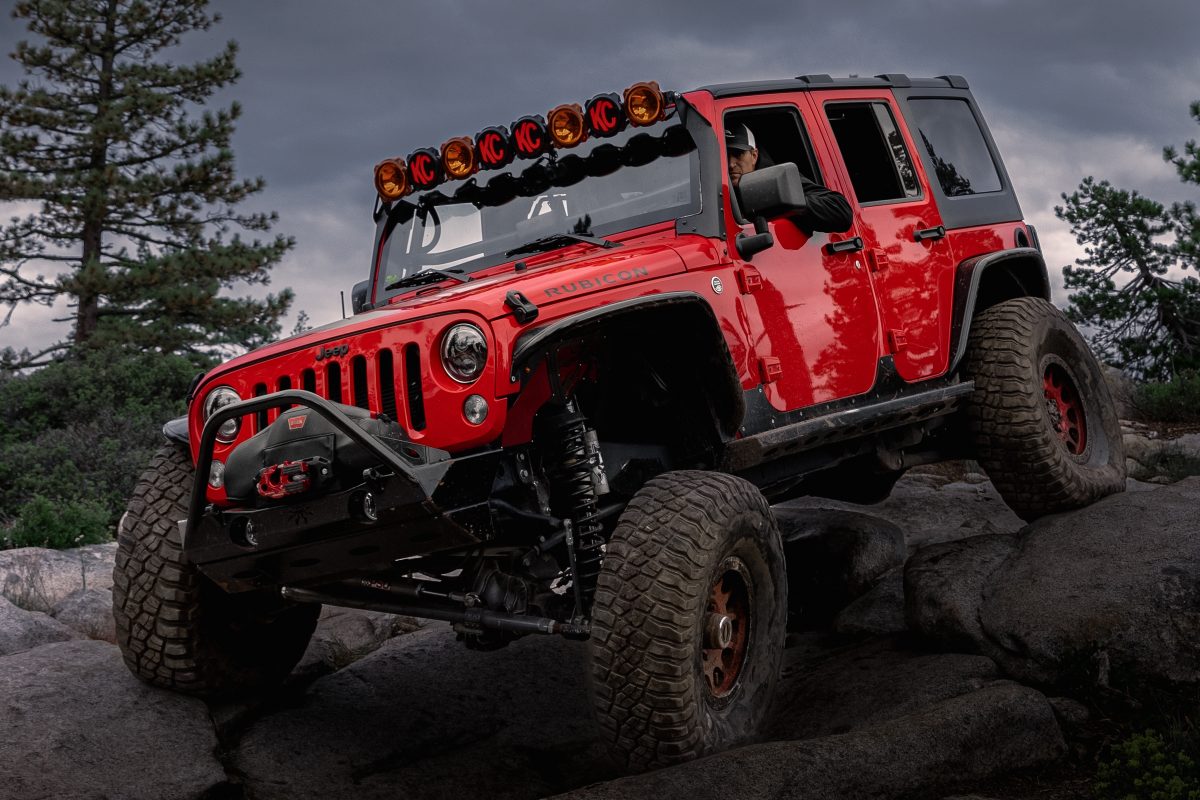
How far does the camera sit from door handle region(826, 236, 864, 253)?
5719 millimetres

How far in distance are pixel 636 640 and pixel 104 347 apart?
16.0 m

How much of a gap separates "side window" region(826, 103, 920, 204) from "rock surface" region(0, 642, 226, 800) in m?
4.15

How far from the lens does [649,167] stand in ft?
17.5

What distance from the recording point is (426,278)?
218 inches

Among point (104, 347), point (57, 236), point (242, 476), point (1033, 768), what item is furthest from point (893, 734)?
point (57, 236)

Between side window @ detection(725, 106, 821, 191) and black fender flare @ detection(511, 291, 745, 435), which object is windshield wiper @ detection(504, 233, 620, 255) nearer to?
black fender flare @ detection(511, 291, 745, 435)

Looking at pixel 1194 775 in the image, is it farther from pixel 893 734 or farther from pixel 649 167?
pixel 649 167

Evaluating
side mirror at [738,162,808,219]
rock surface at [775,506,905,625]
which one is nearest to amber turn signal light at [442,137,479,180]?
side mirror at [738,162,808,219]

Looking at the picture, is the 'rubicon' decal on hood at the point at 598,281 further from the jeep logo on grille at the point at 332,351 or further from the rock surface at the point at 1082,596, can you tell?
the rock surface at the point at 1082,596

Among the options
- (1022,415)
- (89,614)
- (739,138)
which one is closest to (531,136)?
(739,138)

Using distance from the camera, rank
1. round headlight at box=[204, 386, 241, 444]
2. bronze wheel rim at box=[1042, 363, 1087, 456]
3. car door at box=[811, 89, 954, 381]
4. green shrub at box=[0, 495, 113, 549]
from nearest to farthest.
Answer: round headlight at box=[204, 386, 241, 444] < car door at box=[811, 89, 954, 381] < bronze wheel rim at box=[1042, 363, 1087, 456] < green shrub at box=[0, 495, 113, 549]

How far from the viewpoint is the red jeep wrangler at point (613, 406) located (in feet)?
13.3

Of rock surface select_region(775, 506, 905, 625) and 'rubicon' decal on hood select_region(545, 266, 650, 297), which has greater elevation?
'rubicon' decal on hood select_region(545, 266, 650, 297)

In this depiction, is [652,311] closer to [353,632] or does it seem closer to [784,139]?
[784,139]
